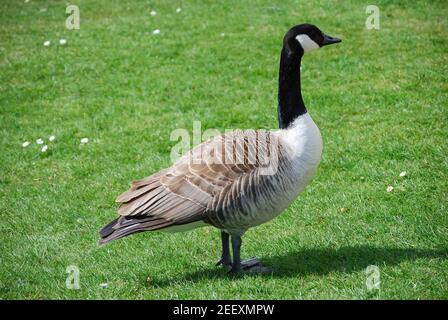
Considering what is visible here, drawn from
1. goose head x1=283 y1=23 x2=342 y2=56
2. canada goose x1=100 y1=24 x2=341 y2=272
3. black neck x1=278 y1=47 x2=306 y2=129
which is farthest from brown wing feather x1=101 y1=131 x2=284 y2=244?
goose head x1=283 y1=23 x2=342 y2=56

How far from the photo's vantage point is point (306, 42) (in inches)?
229

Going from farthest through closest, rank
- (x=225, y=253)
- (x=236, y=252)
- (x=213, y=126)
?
(x=213, y=126) → (x=225, y=253) → (x=236, y=252)

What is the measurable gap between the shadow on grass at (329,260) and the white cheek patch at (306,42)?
6.56ft

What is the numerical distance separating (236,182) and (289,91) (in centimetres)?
109

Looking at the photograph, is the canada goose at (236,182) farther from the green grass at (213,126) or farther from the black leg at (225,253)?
the green grass at (213,126)

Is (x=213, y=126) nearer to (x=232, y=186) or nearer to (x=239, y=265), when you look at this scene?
(x=239, y=265)

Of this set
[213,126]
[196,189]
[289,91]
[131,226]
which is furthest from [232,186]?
[213,126]

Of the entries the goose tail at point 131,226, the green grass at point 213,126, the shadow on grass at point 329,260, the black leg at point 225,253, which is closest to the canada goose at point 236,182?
the goose tail at point 131,226

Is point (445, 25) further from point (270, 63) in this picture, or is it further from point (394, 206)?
point (394, 206)

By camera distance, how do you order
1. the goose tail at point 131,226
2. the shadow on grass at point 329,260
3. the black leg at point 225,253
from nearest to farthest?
the goose tail at point 131,226
the shadow on grass at point 329,260
the black leg at point 225,253

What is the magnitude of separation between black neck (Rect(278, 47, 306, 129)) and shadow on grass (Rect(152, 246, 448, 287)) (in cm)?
131

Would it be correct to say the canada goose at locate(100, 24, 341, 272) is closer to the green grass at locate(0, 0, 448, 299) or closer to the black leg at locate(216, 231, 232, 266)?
the black leg at locate(216, 231, 232, 266)

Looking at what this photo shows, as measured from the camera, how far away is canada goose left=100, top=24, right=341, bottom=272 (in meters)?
5.32

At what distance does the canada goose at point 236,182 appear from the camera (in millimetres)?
5324
